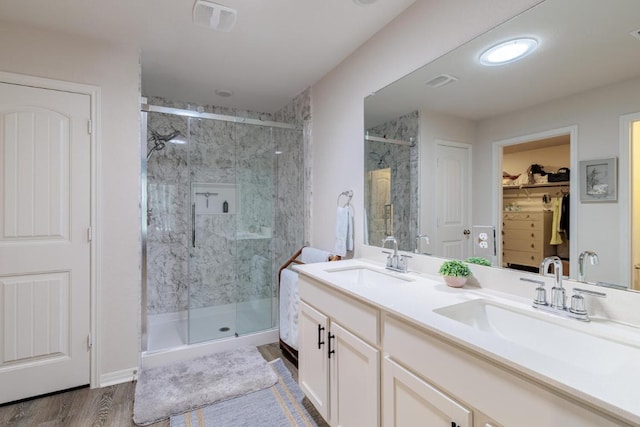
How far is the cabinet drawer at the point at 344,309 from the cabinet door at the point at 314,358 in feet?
0.21

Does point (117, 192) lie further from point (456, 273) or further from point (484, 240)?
point (484, 240)

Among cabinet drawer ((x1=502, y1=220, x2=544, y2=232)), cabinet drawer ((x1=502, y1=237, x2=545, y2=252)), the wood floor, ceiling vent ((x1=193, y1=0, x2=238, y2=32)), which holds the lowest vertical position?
the wood floor

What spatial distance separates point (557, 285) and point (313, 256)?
5.75 ft

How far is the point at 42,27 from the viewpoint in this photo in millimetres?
1990

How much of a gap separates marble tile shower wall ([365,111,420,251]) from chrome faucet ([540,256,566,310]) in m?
0.72

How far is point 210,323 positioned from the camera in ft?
10.1

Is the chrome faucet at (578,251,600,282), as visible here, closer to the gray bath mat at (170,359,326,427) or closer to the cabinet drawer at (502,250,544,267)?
the cabinet drawer at (502,250,544,267)

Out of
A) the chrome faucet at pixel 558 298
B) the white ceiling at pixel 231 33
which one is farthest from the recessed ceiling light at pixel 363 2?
the chrome faucet at pixel 558 298

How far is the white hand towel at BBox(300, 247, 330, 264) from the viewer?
2.51 m

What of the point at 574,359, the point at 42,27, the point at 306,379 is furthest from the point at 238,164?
the point at 574,359

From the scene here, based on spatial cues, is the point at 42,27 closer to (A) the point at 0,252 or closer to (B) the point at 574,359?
(A) the point at 0,252

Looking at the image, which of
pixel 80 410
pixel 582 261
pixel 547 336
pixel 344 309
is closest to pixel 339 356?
pixel 344 309

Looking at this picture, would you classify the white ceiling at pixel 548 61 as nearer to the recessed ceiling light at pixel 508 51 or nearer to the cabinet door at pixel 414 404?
the recessed ceiling light at pixel 508 51

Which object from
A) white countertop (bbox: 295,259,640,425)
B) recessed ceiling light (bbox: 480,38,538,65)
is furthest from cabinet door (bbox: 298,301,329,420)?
recessed ceiling light (bbox: 480,38,538,65)
